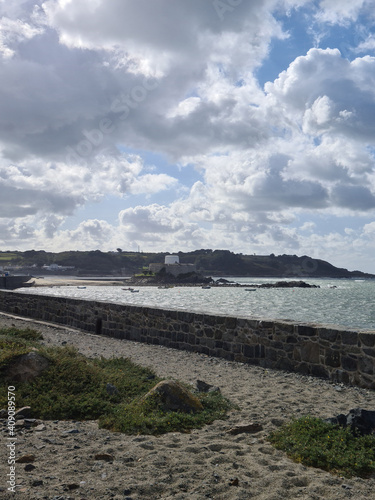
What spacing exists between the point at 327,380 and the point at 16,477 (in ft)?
19.0

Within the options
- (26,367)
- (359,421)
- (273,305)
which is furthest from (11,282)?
(359,421)

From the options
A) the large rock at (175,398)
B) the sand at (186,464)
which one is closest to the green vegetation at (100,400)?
the large rock at (175,398)

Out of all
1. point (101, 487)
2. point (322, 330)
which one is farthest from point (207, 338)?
point (101, 487)

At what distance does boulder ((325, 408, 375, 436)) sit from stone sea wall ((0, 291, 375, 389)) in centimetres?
267

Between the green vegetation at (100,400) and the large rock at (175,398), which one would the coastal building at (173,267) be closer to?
the green vegetation at (100,400)

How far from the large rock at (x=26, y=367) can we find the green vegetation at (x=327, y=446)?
3628mm

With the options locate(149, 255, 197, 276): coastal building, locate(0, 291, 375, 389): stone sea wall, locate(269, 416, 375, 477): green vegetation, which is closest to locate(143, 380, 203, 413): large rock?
locate(269, 416, 375, 477): green vegetation

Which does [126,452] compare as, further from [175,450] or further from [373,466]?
[373,466]

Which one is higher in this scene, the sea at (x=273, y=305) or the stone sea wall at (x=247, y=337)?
the stone sea wall at (x=247, y=337)

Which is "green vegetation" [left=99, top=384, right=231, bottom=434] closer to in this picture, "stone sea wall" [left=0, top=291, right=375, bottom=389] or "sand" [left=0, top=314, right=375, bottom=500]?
"sand" [left=0, top=314, right=375, bottom=500]

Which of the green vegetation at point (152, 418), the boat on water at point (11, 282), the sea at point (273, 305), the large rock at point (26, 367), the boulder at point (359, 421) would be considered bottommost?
the sea at point (273, 305)

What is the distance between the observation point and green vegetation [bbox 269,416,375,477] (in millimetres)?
4105

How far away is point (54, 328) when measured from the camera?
15.3m

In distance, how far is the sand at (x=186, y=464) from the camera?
3.56 meters
